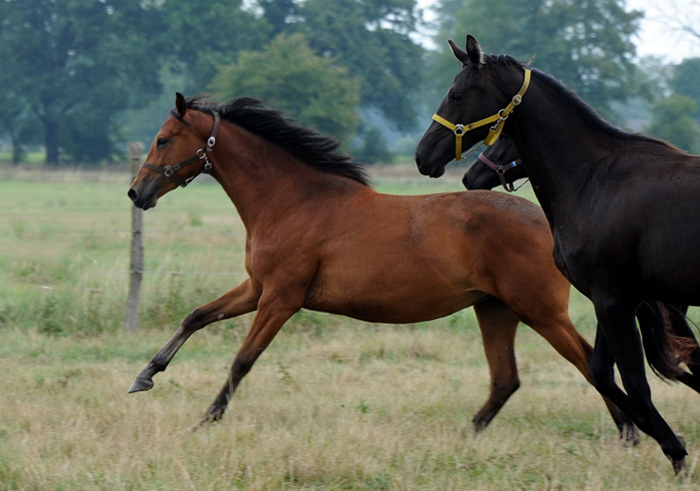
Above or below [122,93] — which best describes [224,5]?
above

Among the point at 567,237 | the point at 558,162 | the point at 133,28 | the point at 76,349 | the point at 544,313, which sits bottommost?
the point at 76,349

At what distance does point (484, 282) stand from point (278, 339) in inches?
130

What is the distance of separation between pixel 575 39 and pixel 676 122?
21.0 feet

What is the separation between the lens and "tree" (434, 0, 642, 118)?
117 feet

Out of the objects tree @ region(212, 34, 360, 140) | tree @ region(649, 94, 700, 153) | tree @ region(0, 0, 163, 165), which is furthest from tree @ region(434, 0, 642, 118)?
tree @ region(0, 0, 163, 165)

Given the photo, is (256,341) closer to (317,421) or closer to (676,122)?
(317,421)

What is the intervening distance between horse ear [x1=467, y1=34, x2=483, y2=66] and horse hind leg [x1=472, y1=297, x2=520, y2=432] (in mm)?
1782

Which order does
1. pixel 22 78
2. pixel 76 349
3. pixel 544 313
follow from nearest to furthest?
pixel 544 313
pixel 76 349
pixel 22 78

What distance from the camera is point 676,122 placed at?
110 ft

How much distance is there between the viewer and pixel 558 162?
4410mm

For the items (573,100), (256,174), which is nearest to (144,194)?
(256,174)

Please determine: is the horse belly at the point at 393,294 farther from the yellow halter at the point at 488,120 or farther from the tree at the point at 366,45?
the tree at the point at 366,45

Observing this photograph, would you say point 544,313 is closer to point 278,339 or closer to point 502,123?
point 502,123

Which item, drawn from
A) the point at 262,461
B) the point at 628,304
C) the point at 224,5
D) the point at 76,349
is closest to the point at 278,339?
the point at 76,349
